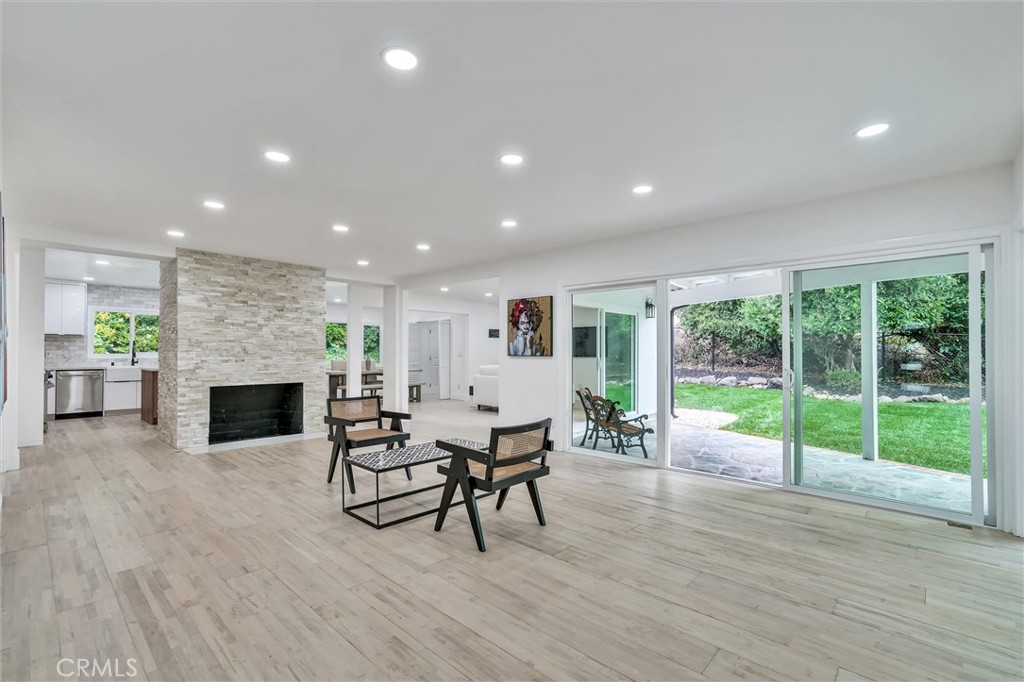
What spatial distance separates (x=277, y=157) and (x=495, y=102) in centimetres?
160

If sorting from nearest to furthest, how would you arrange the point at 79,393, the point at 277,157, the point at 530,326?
the point at 277,157 → the point at 530,326 → the point at 79,393

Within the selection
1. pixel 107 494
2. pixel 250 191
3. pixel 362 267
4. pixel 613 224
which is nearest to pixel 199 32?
pixel 250 191

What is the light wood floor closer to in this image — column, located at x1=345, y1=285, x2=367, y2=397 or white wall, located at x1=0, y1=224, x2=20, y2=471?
white wall, located at x1=0, y1=224, x2=20, y2=471

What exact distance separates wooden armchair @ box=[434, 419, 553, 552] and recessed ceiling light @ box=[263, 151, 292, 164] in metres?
2.13

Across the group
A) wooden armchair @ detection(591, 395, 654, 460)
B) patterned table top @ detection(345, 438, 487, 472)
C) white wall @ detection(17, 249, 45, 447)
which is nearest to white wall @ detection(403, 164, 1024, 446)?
wooden armchair @ detection(591, 395, 654, 460)

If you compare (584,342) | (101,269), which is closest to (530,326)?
(584,342)

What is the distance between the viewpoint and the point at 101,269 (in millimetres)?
7430

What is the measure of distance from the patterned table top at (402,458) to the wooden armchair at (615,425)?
221 cm

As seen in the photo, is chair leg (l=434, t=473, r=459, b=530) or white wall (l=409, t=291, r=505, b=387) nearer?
chair leg (l=434, t=473, r=459, b=530)

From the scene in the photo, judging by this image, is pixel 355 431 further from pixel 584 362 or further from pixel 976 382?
pixel 976 382

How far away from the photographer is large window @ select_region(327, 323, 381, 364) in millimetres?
14258

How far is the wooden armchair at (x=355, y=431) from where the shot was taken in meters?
4.08

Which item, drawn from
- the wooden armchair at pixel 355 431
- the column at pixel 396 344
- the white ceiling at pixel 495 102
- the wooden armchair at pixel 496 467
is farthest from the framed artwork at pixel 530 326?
the column at pixel 396 344

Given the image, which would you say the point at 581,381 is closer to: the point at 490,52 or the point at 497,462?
the point at 497,462
